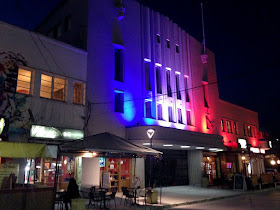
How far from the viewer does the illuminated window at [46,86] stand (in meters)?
16.4

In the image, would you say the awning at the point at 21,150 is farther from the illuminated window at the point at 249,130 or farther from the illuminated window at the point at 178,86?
the illuminated window at the point at 249,130

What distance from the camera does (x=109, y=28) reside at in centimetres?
2086

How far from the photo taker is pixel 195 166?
2712 centimetres

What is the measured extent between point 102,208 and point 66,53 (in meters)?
10.0

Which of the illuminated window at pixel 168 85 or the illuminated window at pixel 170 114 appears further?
the illuminated window at pixel 168 85

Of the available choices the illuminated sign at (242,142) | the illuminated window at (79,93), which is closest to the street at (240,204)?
the illuminated window at (79,93)

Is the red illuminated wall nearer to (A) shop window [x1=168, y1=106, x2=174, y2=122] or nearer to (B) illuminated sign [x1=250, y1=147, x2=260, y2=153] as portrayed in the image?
(B) illuminated sign [x1=250, y1=147, x2=260, y2=153]

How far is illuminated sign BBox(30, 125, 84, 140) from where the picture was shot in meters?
15.0

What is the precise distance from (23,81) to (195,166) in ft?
61.4

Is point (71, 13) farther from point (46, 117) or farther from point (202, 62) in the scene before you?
point (202, 62)

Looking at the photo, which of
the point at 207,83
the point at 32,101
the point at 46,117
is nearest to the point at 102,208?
the point at 46,117

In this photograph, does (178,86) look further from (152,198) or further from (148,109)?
(152,198)

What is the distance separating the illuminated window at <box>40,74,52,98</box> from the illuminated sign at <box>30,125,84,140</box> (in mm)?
2180

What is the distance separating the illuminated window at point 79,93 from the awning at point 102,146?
5.17 metres
